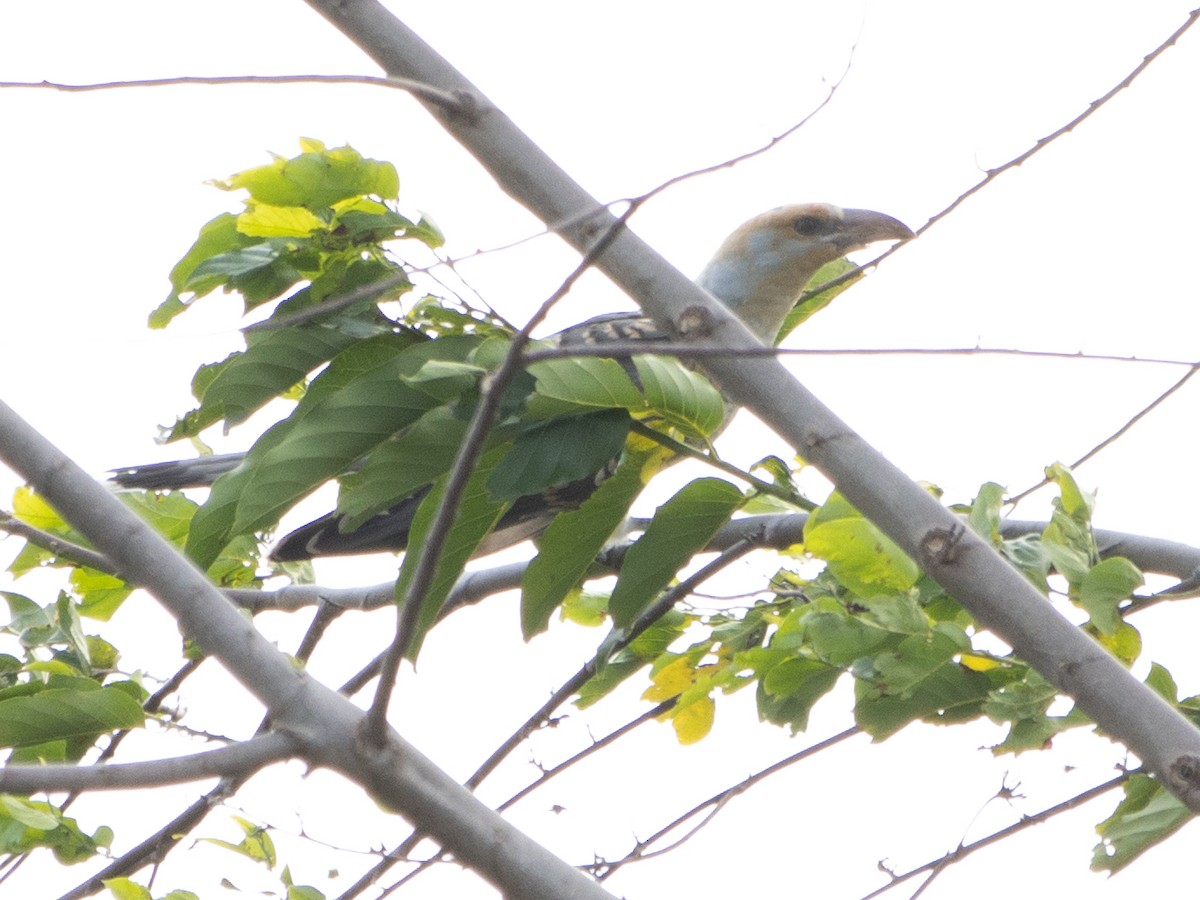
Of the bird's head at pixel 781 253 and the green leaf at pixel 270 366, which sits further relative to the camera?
the bird's head at pixel 781 253

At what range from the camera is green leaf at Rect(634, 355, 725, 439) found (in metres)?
1.81

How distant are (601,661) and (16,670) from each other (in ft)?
4.06

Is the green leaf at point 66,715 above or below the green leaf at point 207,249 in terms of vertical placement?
below

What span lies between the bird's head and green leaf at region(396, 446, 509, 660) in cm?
287

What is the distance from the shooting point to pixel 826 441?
167 cm

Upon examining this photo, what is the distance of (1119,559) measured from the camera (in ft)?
6.44

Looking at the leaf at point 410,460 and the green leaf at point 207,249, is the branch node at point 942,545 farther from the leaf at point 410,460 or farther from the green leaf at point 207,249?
the green leaf at point 207,249

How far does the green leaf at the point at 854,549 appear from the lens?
197cm

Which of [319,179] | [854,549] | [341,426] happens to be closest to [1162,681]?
[854,549]

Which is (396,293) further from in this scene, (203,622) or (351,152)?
(203,622)

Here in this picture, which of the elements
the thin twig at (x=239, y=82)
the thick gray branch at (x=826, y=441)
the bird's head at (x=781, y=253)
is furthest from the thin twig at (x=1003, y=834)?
the bird's head at (x=781, y=253)

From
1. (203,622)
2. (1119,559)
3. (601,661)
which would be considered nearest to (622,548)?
(601,661)

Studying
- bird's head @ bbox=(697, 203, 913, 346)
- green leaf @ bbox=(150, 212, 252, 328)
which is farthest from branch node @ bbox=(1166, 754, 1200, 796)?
bird's head @ bbox=(697, 203, 913, 346)

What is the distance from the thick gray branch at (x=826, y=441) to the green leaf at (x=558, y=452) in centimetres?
17
